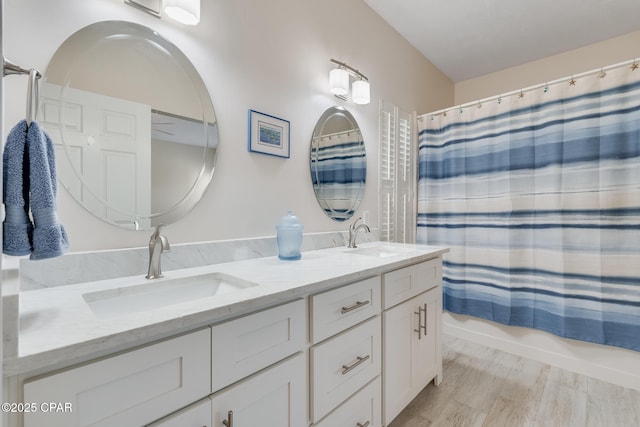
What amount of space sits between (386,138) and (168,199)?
68.8 inches

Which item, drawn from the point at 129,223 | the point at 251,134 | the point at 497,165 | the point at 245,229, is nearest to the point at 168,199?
the point at 129,223

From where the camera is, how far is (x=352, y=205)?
208cm

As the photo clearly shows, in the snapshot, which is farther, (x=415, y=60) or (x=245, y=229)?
(x=415, y=60)

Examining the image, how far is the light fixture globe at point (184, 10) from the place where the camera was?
1118 millimetres

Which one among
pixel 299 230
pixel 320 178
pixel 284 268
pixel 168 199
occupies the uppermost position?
pixel 320 178

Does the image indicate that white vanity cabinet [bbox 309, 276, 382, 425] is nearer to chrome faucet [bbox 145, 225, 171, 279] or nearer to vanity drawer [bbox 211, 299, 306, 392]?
vanity drawer [bbox 211, 299, 306, 392]

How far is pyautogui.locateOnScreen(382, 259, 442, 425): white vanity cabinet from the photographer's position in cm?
138

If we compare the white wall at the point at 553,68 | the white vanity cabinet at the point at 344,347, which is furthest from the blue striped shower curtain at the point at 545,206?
the white vanity cabinet at the point at 344,347

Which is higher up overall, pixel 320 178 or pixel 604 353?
pixel 320 178

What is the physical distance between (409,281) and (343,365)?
0.59 m

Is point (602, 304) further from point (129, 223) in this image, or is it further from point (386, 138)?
point (129, 223)

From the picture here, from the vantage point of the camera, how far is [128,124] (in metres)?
1.09

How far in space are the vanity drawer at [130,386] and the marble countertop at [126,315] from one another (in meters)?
0.03

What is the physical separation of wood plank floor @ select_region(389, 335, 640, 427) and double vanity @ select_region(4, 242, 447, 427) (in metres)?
0.28
